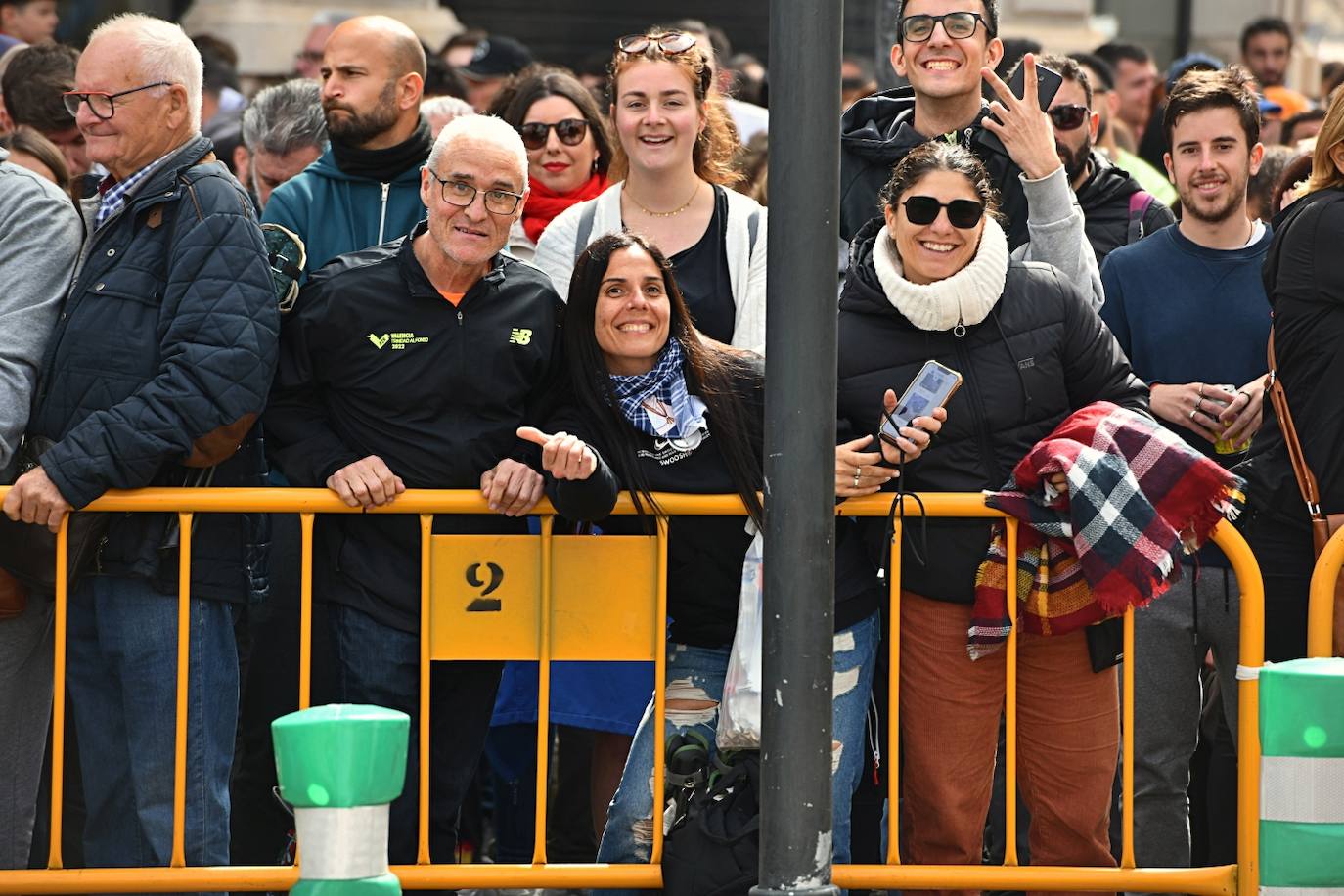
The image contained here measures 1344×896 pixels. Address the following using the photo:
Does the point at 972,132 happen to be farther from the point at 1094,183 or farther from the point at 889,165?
the point at 1094,183

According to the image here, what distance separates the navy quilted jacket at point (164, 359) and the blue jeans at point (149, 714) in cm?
9

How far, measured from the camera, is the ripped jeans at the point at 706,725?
4812mm

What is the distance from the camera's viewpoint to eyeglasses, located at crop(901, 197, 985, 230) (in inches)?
190

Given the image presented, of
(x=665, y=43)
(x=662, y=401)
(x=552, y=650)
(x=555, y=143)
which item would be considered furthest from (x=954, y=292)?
(x=555, y=143)

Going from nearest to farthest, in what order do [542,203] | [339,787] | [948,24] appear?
[339,787] < [948,24] < [542,203]

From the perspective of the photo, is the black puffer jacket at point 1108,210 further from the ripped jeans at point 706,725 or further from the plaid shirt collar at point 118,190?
the plaid shirt collar at point 118,190

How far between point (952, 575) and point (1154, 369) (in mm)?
1266

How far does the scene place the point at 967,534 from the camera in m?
4.79

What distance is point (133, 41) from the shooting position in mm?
4879

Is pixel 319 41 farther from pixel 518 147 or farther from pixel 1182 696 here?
pixel 1182 696

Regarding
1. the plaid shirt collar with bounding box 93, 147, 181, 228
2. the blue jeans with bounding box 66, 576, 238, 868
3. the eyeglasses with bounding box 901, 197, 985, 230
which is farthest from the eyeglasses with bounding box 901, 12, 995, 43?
the blue jeans with bounding box 66, 576, 238, 868

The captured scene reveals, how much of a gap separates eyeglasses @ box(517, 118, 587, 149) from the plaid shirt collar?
1796 millimetres

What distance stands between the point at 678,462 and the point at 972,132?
4.85 ft

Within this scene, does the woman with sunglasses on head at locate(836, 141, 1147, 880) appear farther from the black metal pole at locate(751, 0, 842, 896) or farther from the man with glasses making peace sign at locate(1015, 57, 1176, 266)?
the man with glasses making peace sign at locate(1015, 57, 1176, 266)
